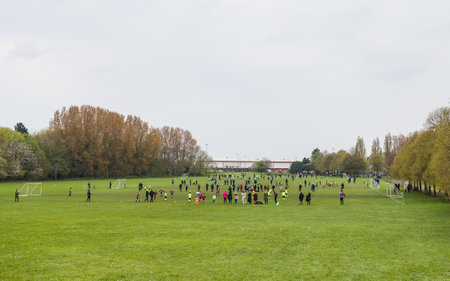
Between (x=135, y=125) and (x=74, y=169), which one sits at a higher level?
(x=135, y=125)

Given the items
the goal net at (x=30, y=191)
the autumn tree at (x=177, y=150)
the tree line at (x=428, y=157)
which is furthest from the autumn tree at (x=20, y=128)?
the tree line at (x=428, y=157)

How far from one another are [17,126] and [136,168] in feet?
135

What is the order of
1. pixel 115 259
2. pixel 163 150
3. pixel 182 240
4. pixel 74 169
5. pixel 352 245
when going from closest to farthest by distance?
pixel 115 259 → pixel 352 245 → pixel 182 240 → pixel 74 169 → pixel 163 150

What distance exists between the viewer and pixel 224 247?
1513 centimetres

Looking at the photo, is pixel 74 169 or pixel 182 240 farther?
pixel 74 169

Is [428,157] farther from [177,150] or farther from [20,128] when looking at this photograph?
[20,128]

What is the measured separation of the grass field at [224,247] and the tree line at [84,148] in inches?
2362

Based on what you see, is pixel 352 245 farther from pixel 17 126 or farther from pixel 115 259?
pixel 17 126

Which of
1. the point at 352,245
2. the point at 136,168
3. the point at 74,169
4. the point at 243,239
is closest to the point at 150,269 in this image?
the point at 243,239

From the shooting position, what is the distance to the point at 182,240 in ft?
54.4

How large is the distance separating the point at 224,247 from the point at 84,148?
282ft

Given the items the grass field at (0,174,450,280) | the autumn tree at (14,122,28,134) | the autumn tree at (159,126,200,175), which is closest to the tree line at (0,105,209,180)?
the autumn tree at (14,122,28,134)

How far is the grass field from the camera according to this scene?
11539 millimetres

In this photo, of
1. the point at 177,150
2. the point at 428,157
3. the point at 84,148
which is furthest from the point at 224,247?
the point at 177,150
